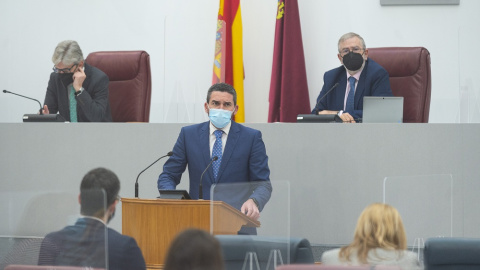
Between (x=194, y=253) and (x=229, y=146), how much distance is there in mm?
2591

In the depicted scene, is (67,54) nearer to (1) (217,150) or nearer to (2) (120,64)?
(2) (120,64)

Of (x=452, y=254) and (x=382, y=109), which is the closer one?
(x=452, y=254)

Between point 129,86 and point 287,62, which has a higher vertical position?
point 287,62

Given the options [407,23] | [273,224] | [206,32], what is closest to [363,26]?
[407,23]

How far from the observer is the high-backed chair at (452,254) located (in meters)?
3.29

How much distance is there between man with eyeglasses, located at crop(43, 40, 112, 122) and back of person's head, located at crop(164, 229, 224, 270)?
3.85m

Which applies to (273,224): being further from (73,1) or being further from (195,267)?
(73,1)

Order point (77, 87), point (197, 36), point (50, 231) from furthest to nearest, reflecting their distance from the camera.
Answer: point (197, 36) < point (77, 87) < point (50, 231)

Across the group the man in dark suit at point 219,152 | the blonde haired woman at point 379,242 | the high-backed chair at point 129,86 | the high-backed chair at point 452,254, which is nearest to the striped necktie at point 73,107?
the high-backed chair at point 129,86

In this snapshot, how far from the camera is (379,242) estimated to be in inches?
114

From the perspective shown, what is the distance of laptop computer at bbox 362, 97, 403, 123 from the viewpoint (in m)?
5.32

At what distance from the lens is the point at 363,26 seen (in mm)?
7852

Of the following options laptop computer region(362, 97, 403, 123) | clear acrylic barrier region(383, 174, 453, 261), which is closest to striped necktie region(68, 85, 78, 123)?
laptop computer region(362, 97, 403, 123)

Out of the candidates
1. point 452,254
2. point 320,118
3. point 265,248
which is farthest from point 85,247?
point 320,118
